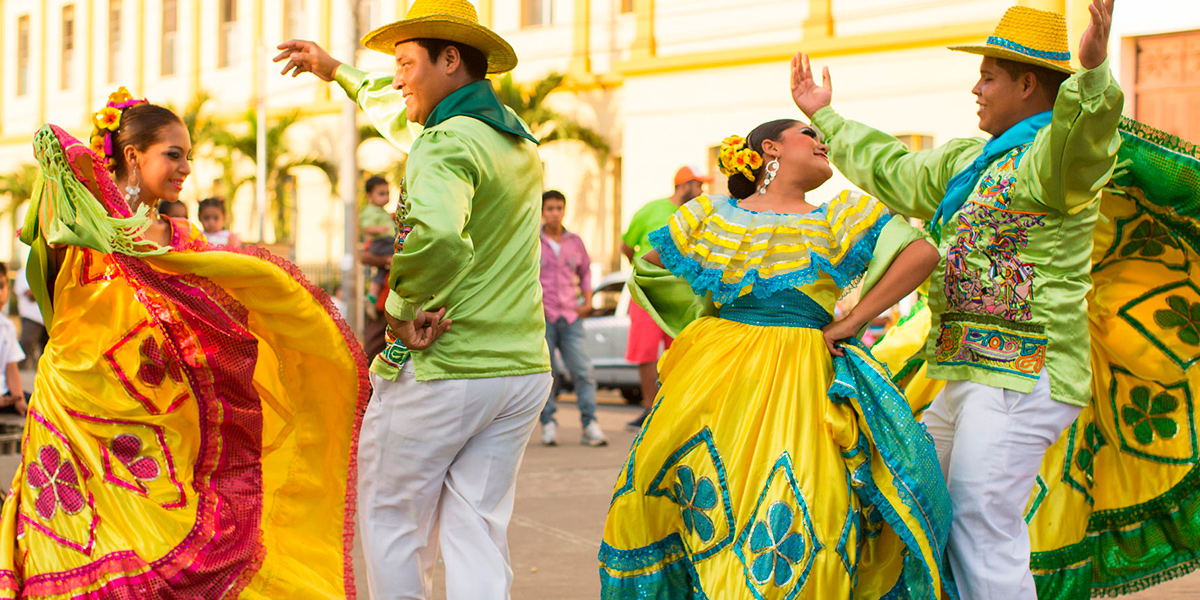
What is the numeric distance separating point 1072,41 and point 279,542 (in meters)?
13.6

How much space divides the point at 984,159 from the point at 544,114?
18589 millimetres

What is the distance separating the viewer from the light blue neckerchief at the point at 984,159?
152 inches

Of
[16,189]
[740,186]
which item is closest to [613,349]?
[740,186]

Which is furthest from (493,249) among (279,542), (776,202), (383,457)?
(279,542)

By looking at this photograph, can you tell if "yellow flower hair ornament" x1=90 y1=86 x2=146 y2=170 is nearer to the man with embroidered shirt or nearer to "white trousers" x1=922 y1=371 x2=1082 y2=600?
the man with embroidered shirt

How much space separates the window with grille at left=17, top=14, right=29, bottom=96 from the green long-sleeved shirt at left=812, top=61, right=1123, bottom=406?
37.5 m

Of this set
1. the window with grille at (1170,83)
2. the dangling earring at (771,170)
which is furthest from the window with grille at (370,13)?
the dangling earring at (771,170)

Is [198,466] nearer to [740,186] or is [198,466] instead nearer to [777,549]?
[777,549]

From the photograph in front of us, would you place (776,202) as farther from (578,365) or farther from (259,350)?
(578,365)

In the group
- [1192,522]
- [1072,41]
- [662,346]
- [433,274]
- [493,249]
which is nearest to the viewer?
[433,274]

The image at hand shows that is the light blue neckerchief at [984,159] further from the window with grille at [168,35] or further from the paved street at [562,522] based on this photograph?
the window with grille at [168,35]

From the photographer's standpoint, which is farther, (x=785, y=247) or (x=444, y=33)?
(x=785, y=247)

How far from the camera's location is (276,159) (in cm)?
2720

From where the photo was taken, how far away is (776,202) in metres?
4.07
